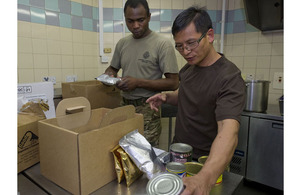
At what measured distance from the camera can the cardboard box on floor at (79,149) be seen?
0.66 meters

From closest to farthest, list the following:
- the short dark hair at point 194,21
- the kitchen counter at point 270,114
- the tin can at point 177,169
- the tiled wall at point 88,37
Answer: the tin can at point 177,169 < the short dark hair at point 194,21 < the kitchen counter at point 270,114 < the tiled wall at point 88,37

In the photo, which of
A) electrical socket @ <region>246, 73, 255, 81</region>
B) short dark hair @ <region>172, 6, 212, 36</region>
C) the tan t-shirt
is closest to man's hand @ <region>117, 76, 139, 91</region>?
the tan t-shirt

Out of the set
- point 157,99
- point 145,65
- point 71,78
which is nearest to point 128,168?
point 157,99

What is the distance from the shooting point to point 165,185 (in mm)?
521

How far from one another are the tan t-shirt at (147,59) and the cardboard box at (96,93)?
0.10 metres

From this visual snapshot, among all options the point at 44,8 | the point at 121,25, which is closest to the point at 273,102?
the point at 121,25

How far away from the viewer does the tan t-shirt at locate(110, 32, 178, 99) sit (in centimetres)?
158

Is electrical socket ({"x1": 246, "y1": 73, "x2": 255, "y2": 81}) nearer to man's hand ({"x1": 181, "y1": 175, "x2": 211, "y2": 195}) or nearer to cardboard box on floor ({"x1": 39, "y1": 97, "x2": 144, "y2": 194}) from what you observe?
cardboard box on floor ({"x1": 39, "y1": 97, "x2": 144, "y2": 194})

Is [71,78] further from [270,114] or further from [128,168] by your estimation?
[270,114]

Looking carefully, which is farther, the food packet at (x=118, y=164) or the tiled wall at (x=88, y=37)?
the tiled wall at (x=88, y=37)

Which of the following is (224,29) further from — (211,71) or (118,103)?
(211,71)

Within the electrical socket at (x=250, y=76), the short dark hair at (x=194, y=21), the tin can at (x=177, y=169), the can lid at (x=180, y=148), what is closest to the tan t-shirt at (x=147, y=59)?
the short dark hair at (x=194, y=21)

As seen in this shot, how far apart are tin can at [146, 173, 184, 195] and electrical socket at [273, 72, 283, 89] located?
2.48 meters

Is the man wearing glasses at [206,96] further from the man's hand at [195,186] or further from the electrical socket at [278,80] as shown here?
the electrical socket at [278,80]
